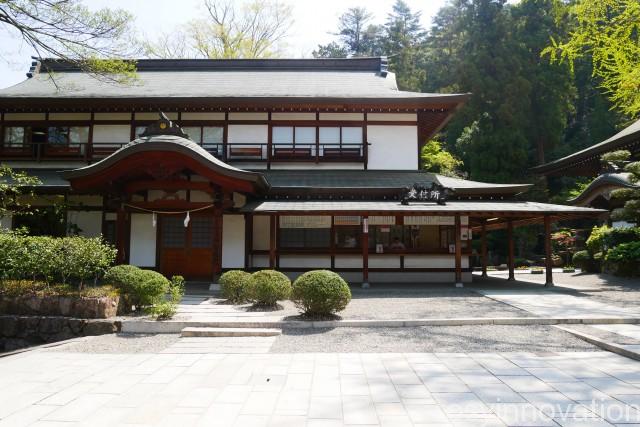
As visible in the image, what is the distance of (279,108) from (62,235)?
30.1 ft

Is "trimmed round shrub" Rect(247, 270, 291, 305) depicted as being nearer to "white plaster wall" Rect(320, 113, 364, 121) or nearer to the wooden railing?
the wooden railing

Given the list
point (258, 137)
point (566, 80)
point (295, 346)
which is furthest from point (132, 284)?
point (566, 80)

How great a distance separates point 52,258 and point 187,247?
222 inches

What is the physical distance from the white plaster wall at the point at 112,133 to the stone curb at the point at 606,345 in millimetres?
16085

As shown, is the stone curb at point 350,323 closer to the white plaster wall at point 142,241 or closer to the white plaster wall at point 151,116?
the white plaster wall at point 142,241

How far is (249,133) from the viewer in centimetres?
1639

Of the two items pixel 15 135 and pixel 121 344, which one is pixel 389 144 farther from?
pixel 15 135

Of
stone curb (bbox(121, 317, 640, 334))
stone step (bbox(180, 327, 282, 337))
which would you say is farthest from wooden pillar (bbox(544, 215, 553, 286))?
stone step (bbox(180, 327, 282, 337))

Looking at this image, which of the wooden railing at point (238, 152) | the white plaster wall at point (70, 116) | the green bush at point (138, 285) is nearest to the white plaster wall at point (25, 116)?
the white plaster wall at point (70, 116)

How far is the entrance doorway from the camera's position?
14.7 m

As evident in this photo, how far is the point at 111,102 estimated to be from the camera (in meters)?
15.8

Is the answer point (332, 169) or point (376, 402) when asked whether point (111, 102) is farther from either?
A: point (376, 402)

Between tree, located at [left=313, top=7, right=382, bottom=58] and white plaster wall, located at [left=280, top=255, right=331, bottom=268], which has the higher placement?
tree, located at [left=313, top=7, right=382, bottom=58]

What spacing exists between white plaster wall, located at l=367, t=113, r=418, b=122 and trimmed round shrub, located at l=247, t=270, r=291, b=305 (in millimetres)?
8717
